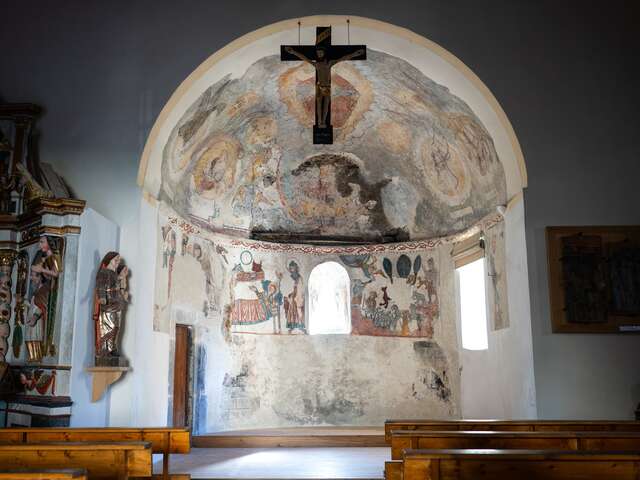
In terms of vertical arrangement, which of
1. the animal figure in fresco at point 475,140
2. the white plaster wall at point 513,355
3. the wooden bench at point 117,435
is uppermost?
the animal figure in fresco at point 475,140

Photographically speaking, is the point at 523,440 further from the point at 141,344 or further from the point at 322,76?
the point at 322,76

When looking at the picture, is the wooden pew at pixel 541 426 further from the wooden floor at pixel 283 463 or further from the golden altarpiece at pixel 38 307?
the golden altarpiece at pixel 38 307

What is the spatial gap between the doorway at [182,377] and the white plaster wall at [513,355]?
6434 mm

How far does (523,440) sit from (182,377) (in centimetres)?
945

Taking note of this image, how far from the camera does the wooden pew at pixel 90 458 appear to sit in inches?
200

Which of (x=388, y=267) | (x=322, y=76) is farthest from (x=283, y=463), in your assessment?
(x=388, y=267)

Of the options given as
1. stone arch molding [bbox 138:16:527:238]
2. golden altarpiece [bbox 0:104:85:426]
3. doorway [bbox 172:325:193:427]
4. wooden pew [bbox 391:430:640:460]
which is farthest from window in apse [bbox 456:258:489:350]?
golden altarpiece [bbox 0:104:85:426]

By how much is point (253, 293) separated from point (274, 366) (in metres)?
1.94

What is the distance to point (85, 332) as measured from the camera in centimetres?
990

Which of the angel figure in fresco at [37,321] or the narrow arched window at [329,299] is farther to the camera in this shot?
the narrow arched window at [329,299]

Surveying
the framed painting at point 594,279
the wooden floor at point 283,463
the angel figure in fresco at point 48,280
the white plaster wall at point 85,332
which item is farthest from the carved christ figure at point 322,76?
the wooden floor at point 283,463

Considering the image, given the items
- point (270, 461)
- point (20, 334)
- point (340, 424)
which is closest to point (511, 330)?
point (270, 461)

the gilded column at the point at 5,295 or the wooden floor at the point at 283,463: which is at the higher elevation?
the gilded column at the point at 5,295

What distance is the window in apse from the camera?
15102mm
